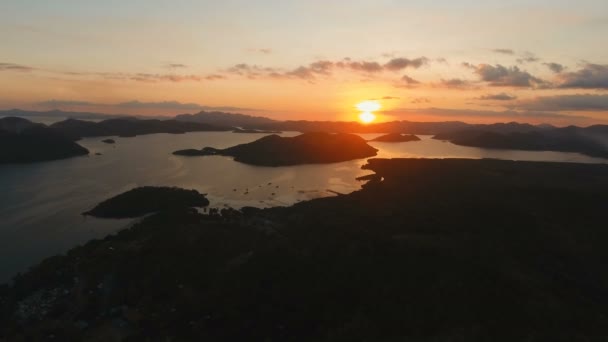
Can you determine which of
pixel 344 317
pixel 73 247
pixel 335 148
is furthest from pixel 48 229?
pixel 335 148

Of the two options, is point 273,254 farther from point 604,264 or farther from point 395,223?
point 604,264

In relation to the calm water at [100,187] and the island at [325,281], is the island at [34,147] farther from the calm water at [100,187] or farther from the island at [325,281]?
the island at [325,281]

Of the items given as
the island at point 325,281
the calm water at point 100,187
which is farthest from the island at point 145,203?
the island at point 325,281

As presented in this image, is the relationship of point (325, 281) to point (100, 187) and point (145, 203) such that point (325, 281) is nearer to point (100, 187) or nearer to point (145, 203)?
point (145, 203)

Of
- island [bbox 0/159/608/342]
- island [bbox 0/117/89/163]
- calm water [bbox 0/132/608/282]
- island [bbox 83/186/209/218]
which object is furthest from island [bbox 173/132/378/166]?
island [bbox 0/159/608/342]

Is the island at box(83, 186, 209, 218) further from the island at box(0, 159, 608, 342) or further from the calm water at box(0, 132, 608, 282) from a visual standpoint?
the island at box(0, 159, 608, 342)
